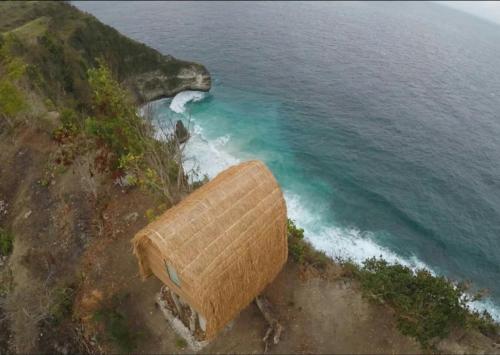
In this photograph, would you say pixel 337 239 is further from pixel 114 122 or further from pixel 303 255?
pixel 114 122

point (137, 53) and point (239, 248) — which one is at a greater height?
point (239, 248)

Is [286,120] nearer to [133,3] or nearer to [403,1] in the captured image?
[133,3]

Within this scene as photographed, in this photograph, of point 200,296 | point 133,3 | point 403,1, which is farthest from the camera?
point 403,1

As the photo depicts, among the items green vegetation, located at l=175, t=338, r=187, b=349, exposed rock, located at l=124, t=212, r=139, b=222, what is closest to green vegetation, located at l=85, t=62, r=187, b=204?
exposed rock, located at l=124, t=212, r=139, b=222

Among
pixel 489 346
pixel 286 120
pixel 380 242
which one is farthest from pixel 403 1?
pixel 489 346

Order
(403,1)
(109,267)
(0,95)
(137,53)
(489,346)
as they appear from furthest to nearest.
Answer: (403,1) → (137,53) → (0,95) → (109,267) → (489,346)

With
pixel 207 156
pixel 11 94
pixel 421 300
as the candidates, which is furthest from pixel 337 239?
pixel 11 94
